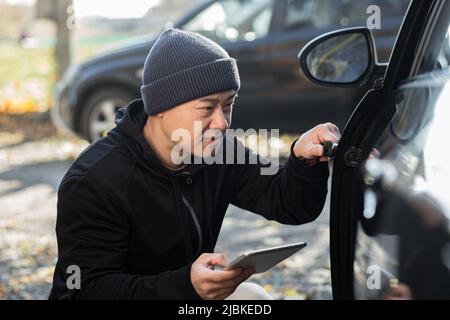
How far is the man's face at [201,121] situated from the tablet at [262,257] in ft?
1.30

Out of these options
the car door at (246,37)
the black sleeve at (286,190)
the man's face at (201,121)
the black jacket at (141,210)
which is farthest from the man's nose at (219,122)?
the car door at (246,37)

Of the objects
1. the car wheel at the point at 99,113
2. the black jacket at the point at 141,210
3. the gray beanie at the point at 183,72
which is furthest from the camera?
the car wheel at the point at 99,113

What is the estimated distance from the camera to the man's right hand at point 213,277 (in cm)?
211

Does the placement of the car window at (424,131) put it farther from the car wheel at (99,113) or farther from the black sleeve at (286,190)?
the car wheel at (99,113)

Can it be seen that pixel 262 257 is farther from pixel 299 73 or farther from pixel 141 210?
pixel 299 73

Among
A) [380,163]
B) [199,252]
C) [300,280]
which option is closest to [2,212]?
[300,280]

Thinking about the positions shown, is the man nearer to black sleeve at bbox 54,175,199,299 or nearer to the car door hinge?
black sleeve at bbox 54,175,199,299

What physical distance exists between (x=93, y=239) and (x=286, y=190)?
651mm

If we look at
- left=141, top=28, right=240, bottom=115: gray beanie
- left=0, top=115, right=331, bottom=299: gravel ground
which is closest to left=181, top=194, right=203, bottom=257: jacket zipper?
left=141, top=28, right=240, bottom=115: gray beanie

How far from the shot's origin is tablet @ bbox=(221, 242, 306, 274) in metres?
2.01

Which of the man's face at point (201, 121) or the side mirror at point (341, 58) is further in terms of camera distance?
the side mirror at point (341, 58)

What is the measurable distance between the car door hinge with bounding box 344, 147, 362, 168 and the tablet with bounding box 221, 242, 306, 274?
0.24 metres

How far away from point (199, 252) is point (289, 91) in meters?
5.84
